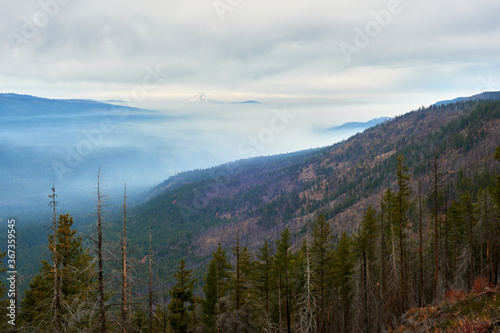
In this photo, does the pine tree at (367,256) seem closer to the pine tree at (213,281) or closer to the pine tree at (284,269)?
the pine tree at (284,269)

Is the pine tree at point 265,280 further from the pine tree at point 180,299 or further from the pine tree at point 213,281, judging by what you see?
the pine tree at point 180,299

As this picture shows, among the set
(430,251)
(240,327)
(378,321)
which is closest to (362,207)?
(430,251)

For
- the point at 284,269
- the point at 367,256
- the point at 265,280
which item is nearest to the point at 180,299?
the point at 265,280

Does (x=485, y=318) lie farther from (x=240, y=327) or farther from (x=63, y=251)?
(x=63, y=251)

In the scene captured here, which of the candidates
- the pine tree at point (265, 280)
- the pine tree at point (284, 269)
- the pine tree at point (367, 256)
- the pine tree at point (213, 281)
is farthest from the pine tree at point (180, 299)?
the pine tree at point (367, 256)

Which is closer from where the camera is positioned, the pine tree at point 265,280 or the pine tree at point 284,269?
the pine tree at point 265,280

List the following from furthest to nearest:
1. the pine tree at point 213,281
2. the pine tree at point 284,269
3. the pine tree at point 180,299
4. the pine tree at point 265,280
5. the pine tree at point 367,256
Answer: the pine tree at point 213,281 → the pine tree at point 180,299 → the pine tree at point 284,269 → the pine tree at point 265,280 → the pine tree at point 367,256

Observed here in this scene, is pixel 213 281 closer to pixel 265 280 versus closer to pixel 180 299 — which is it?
pixel 180 299

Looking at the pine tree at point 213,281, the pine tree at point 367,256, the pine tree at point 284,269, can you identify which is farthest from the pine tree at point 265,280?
the pine tree at point 367,256

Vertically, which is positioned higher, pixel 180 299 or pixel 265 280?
pixel 265 280

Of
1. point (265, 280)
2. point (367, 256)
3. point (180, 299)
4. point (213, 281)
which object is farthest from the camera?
point (213, 281)

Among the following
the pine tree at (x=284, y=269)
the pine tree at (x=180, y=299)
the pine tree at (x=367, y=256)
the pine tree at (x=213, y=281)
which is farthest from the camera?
the pine tree at (x=213, y=281)

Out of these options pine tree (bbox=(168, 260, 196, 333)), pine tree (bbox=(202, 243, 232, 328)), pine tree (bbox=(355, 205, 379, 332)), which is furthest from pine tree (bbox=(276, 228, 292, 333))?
pine tree (bbox=(168, 260, 196, 333))

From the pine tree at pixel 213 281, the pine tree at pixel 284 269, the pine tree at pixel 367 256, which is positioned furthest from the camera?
the pine tree at pixel 213 281
